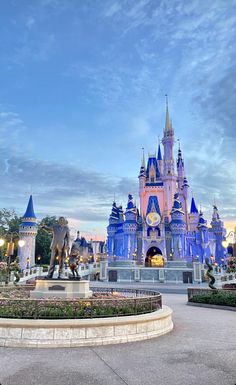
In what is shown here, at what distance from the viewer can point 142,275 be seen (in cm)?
5234

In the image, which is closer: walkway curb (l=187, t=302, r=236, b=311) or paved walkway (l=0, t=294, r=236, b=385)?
paved walkway (l=0, t=294, r=236, b=385)

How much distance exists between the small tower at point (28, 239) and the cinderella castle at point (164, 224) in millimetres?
23088

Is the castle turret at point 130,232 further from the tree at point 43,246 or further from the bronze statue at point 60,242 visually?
the bronze statue at point 60,242

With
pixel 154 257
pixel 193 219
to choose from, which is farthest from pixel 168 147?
pixel 154 257

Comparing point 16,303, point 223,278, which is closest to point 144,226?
point 223,278

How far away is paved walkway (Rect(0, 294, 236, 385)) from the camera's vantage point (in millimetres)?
5816

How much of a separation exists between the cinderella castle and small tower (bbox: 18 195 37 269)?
23088 millimetres

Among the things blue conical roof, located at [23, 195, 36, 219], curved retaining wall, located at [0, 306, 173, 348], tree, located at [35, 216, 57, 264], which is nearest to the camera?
curved retaining wall, located at [0, 306, 173, 348]

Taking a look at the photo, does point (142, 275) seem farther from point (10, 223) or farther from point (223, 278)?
point (10, 223)

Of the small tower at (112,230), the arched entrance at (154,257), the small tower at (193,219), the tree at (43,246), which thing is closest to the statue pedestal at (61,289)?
the tree at (43,246)

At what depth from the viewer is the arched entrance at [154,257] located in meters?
72.8

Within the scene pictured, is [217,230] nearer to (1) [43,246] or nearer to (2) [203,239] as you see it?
Result: (2) [203,239]

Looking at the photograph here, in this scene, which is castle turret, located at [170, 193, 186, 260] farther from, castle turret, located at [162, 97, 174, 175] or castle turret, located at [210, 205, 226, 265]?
castle turret, located at [210, 205, 226, 265]

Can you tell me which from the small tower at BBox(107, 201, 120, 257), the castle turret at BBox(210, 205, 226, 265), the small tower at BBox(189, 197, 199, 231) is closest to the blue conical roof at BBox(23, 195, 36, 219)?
the small tower at BBox(107, 201, 120, 257)
